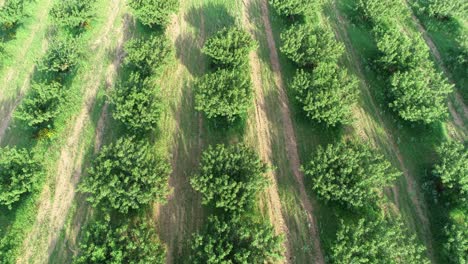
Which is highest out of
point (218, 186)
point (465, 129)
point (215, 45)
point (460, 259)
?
point (215, 45)

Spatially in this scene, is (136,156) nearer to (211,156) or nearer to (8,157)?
(211,156)

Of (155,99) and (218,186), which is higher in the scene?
(155,99)

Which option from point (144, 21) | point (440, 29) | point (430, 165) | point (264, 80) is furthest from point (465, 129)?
point (144, 21)

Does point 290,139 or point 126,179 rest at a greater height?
point 290,139

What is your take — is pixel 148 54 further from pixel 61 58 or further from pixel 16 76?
pixel 16 76

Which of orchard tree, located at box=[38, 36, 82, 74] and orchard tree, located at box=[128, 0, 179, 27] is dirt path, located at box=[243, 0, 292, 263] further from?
orchard tree, located at box=[38, 36, 82, 74]

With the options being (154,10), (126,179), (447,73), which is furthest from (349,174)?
(154,10)
